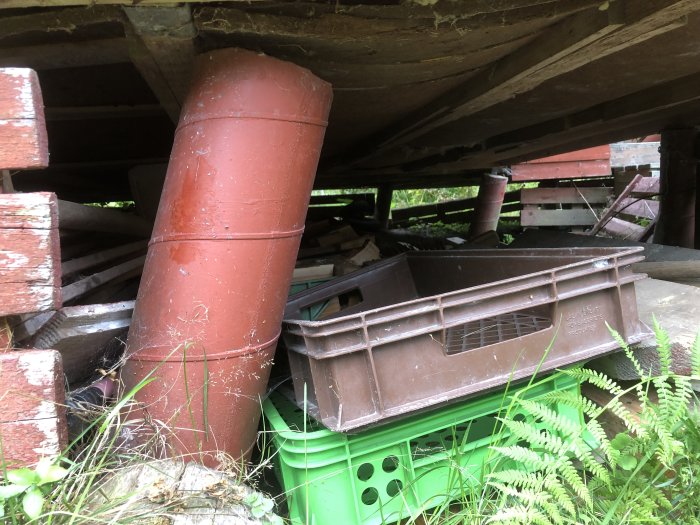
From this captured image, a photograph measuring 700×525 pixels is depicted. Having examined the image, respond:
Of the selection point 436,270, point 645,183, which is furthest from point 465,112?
point 645,183

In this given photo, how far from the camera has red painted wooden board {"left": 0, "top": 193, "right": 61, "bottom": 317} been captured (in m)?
1.23

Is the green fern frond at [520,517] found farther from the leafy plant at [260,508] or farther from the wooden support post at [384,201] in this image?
the wooden support post at [384,201]

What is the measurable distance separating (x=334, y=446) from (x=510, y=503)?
1.71ft

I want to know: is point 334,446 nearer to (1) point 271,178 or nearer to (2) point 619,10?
(1) point 271,178

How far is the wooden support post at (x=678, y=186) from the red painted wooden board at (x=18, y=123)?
476 cm

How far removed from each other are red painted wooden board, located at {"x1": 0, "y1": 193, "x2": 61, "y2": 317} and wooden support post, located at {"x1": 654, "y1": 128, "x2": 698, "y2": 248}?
15.6 ft

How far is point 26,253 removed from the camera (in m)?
1.24

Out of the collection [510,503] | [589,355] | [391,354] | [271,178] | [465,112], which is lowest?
[510,503]

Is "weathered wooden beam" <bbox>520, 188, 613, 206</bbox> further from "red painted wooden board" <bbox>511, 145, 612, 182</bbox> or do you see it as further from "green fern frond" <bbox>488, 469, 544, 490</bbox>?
"green fern frond" <bbox>488, 469, 544, 490</bbox>

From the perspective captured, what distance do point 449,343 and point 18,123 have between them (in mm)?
1590

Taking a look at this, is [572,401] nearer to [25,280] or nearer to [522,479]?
[522,479]

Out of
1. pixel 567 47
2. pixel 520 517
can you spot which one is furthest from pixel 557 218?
pixel 520 517

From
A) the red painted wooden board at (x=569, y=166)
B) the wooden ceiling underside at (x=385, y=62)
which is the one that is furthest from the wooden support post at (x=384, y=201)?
the wooden ceiling underside at (x=385, y=62)

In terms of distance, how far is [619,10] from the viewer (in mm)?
1611
